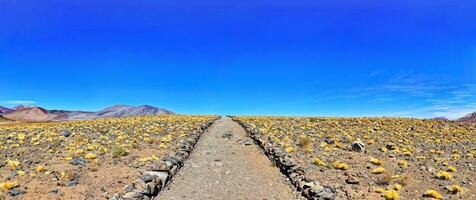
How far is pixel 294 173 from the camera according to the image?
1659cm

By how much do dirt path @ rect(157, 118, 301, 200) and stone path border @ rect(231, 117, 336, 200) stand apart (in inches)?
14.2

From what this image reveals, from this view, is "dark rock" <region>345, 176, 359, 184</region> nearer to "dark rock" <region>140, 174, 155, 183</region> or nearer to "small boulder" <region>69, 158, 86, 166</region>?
"dark rock" <region>140, 174, 155, 183</region>

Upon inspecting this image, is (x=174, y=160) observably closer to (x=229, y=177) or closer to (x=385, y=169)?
(x=229, y=177)

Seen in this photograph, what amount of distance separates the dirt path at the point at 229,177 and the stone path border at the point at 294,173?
360 millimetres

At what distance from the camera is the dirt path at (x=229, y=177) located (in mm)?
14320

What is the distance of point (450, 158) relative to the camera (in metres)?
20.9

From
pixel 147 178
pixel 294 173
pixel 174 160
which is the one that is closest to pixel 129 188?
pixel 147 178

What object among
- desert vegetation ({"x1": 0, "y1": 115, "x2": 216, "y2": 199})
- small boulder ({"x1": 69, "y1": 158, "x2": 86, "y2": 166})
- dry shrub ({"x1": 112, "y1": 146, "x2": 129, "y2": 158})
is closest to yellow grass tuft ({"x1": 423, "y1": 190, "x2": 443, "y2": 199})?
desert vegetation ({"x1": 0, "y1": 115, "x2": 216, "y2": 199})

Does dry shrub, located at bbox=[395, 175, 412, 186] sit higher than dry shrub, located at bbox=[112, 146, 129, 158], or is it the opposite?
dry shrub, located at bbox=[112, 146, 129, 158]

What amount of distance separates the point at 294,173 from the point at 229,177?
320 centimetres

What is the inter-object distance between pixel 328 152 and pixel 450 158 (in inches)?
286

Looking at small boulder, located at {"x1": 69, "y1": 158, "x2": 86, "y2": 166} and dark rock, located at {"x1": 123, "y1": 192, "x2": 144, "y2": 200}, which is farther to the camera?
small boulder, located at {"x1": 69, "y1": 158, "x2": 86, "y2": 166}

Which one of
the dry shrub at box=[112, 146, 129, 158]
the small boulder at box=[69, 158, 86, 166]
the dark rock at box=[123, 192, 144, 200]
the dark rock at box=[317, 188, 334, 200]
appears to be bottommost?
the dark rock at box=[123, 192, 144, 200]

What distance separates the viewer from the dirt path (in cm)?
1432
